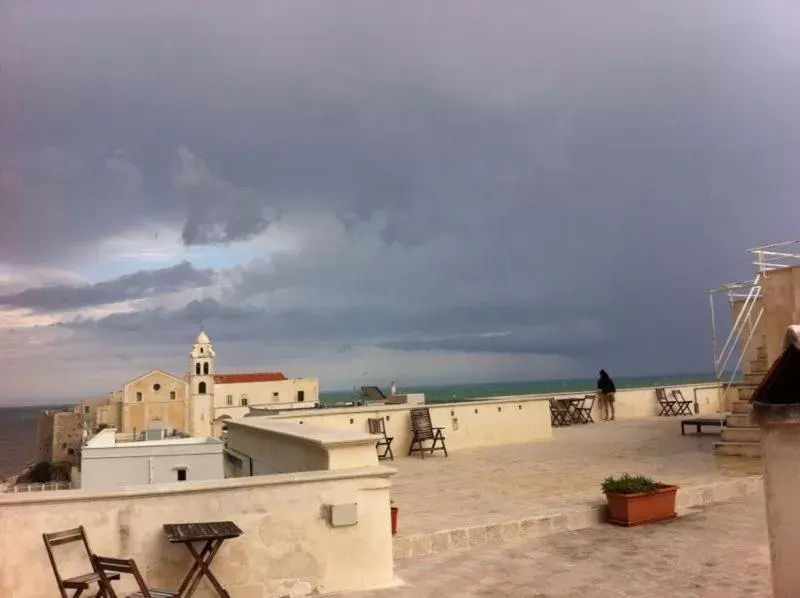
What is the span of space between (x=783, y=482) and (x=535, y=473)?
8007 mm

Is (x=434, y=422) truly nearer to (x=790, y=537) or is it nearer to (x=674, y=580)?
(x=674, y=580)

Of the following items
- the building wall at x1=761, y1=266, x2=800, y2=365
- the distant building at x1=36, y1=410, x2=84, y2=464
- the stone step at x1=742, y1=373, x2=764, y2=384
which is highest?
the building wall at x1=761, y1=266, x2=800, y2=365

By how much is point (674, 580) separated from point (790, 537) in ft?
9.54

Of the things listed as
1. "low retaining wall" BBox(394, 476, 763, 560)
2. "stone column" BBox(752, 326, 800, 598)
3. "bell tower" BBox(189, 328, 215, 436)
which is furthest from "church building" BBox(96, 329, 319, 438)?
"stone column" BBox(752, 326, 800, 598)

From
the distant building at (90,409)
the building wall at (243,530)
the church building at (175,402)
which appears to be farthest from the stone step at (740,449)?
the distant building at (90,409)

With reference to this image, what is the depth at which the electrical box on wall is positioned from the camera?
17.4 ft

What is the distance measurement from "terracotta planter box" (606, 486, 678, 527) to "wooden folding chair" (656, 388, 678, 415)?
52.5ft

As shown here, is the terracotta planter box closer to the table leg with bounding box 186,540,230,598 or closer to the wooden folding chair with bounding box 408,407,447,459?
the table leg with bounding box 186,540,230,598

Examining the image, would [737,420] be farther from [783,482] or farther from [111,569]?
[111,569]

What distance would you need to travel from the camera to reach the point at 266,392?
7988 centimetres

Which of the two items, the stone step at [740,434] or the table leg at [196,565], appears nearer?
the table leg at [196,565]

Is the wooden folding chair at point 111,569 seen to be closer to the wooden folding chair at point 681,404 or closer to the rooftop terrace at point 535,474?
the rooftop terrace at point 535,474

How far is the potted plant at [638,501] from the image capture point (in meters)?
7.27

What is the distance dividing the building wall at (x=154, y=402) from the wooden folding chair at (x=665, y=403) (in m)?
57.8
